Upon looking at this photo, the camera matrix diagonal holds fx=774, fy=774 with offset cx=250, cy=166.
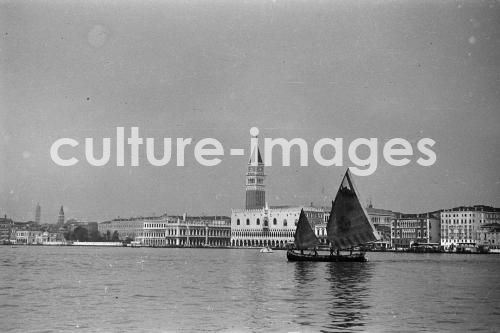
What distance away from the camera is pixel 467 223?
63281mm

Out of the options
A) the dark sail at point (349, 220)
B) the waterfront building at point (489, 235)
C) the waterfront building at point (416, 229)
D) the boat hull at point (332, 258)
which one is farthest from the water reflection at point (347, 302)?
the waterfront building at point (416, 229)

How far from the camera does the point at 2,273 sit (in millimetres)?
22281

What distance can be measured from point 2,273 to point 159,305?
1099cm

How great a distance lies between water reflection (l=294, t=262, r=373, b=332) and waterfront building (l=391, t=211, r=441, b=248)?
165 ft

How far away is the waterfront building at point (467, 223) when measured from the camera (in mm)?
62750

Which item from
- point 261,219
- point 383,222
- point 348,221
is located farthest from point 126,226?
point 348,221

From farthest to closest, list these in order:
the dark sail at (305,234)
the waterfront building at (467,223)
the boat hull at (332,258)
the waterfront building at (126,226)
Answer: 1. the waterfront building at (126,226)
2. the waterfront building at (467,223)
3. the dark sail at (305,234)
4. the boat hull at (332,258)

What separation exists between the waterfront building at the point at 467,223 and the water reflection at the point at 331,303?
45.2 m

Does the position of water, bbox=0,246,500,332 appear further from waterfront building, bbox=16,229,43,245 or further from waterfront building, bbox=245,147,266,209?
waterfront building, bbox=16,229,43,245

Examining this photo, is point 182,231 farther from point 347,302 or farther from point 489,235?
point 347,302

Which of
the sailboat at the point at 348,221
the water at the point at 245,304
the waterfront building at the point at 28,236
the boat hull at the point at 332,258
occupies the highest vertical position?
the sailboat at the point at 348,221

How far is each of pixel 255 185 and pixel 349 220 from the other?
186ft

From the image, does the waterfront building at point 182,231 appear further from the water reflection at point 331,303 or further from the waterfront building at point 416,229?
the water reflection at point 331,303

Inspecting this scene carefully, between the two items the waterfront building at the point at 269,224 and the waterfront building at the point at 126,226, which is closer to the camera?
the waterfront building at the point at 269,224
